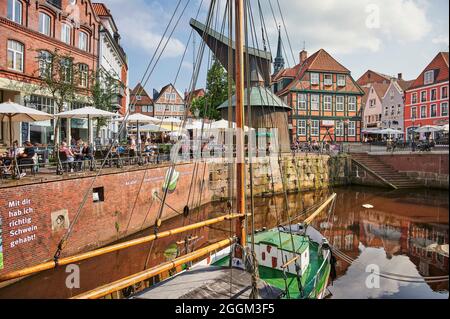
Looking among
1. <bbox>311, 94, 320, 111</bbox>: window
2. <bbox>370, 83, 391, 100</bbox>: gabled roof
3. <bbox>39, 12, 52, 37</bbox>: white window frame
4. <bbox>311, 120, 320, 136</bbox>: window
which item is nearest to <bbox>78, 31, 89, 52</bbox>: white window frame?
<bbox>39, 12, 52, 37</bbox>: white window frame

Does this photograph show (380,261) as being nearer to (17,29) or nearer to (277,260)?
(277,260)

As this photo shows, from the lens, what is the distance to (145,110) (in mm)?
58000

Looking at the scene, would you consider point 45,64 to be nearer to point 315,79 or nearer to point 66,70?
point 66,70

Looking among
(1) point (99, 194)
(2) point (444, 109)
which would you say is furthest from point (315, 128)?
(2) point (444, 109)

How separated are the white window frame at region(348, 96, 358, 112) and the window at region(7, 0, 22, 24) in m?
33.5

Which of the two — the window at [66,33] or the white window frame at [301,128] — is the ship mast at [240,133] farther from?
the white window frame at [301,128]

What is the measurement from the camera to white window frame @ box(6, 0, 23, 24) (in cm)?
1577

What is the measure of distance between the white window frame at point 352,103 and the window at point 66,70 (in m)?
31.5

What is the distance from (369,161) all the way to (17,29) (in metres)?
27.5

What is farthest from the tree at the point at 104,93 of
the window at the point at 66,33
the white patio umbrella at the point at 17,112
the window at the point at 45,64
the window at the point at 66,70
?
the white patio umbrella at the point at 17,112

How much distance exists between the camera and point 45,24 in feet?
58.7

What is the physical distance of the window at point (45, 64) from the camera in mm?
15938

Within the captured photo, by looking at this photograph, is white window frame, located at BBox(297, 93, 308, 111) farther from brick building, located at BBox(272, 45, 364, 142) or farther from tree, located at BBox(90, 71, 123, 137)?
tree, located at BBox(90, 71, 123, 137)
